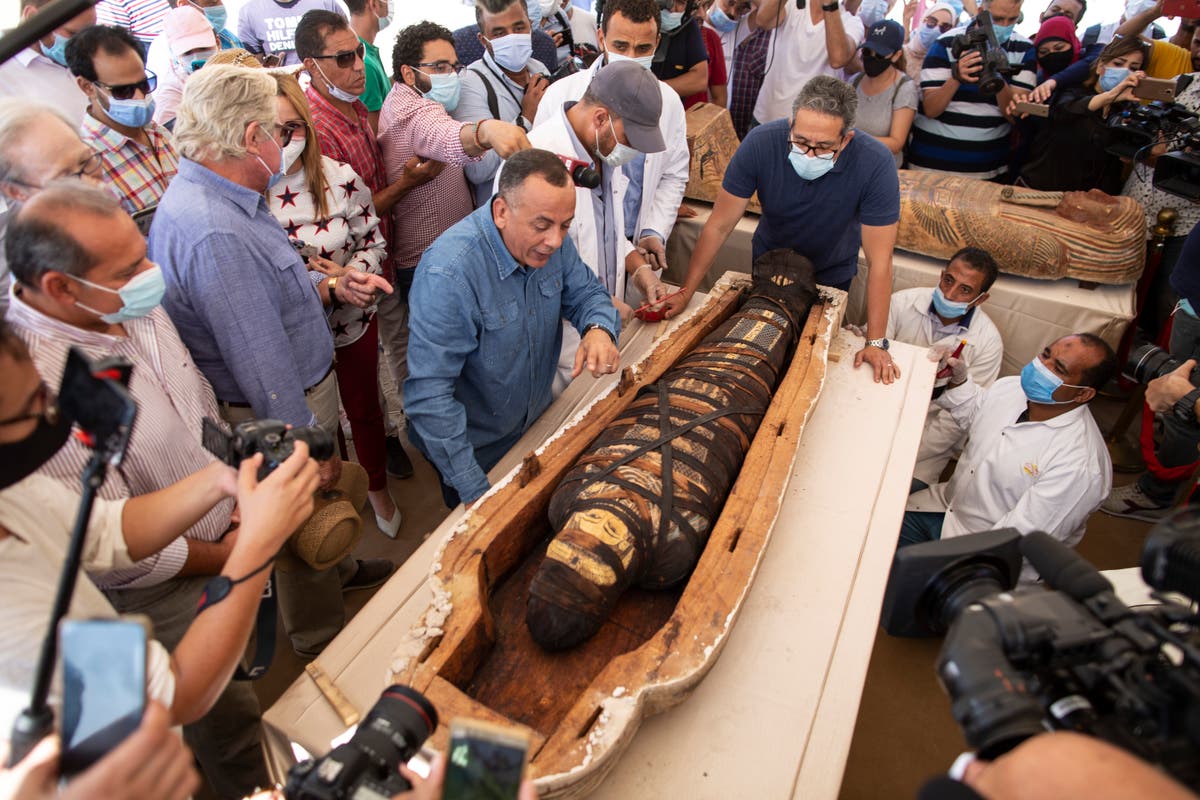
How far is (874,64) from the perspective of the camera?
4.86m

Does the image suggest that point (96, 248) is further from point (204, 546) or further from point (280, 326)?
point (204, 546)

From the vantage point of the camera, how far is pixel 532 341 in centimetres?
262

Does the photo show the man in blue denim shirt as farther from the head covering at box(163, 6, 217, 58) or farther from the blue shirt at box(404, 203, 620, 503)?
the head covering at box(163, 6, 217, 58)

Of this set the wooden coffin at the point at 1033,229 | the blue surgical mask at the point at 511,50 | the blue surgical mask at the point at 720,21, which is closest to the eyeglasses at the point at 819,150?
the wooden coffin at the point at 1033,229

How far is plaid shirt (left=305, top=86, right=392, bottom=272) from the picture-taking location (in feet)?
10.2

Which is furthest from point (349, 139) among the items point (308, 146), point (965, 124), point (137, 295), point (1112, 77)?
point (1112, 77)

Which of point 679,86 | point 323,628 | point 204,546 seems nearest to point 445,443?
point 204,546

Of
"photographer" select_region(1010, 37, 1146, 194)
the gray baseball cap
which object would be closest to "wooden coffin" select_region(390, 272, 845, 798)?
the gray baseball cap

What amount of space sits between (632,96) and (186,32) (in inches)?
94.5

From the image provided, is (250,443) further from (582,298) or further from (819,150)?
Result: (819,150)

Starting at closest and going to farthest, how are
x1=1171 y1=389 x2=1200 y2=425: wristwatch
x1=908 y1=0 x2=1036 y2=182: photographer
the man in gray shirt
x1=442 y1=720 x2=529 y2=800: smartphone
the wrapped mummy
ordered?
x1=442 y1=720 x2=529 y2=800: smartphone, the wrapped mummy, x1=1171 y1=389 x2=1200 y2=425: wristwatch, the man in gray shirt, x1=908 y1=0 x2=1036 y2=182: photographer

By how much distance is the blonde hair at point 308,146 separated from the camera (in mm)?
2533

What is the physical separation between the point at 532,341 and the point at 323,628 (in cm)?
150

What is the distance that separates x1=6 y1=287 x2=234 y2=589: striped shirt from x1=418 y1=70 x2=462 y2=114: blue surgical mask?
6.76ft
